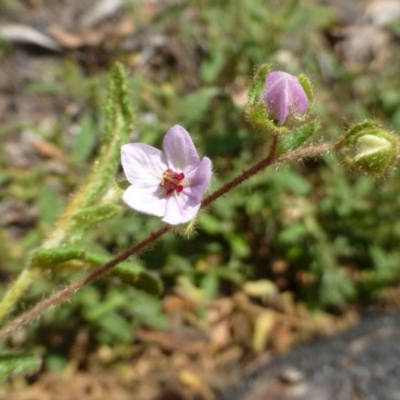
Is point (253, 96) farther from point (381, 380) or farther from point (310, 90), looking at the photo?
point (381, 380)

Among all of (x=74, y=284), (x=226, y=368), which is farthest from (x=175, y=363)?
(x=74, y=284)

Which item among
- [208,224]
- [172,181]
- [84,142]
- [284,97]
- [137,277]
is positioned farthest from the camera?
[208,224]

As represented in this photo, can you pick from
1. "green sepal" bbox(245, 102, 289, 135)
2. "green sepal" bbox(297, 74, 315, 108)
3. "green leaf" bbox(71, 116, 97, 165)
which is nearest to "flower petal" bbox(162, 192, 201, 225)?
"green sepal" bbox(245, 102, 289, 135)

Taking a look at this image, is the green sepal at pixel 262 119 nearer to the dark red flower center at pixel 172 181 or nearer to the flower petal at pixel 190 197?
the flower petal at pixel 190 197

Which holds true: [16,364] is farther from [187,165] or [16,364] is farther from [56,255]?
[187,165]

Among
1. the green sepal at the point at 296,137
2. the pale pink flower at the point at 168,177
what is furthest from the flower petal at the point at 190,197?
the green sepal at the point at 296,137

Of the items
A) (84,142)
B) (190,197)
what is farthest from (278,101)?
(84,142)
